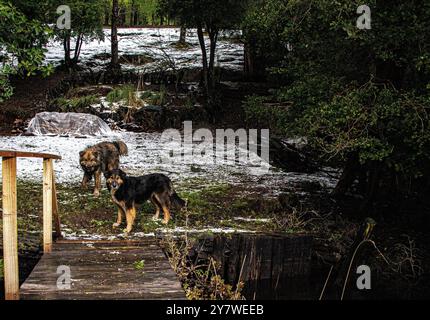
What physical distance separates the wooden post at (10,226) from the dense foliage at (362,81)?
20.6ft

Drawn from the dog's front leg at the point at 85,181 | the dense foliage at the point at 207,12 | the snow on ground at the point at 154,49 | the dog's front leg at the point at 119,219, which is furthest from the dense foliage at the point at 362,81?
the snow on ground at the point at 154,49

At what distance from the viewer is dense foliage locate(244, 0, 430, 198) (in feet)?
31.0

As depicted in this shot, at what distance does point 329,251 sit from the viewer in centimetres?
1033

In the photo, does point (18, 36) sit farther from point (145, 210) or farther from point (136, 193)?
point (145, 210)

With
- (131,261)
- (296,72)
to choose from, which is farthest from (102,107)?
(131,261)

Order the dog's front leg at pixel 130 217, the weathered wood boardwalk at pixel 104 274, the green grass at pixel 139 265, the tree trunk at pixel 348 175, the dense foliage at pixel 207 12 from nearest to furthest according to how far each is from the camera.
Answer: the weathered wood boardwalk at pixel 104 274 → the green grass at pixel 139 265 → the dog's front leg at pixel 130 217 → the tree trunk at pixel 348 175 → the dense foliage at pixel 207 12

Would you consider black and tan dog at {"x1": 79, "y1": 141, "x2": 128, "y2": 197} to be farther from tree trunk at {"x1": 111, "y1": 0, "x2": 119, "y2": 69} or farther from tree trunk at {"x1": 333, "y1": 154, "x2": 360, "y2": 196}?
tree trunk at {"x1": 111, "y1": 0, "x2": 119, "y2": 69}

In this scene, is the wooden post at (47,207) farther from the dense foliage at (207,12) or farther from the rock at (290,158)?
the dense foliage at (207,12)

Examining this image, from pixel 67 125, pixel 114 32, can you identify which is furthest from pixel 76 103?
pixel 114 32

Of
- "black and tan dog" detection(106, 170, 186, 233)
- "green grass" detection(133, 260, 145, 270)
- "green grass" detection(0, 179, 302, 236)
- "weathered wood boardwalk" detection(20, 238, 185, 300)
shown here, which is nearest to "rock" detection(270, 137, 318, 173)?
"green grass" detection(0, 179, 302, 236)

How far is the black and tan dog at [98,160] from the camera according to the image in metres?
11.5

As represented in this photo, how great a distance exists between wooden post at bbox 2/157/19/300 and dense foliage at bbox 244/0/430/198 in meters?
6.29

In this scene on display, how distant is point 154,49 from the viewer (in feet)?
110

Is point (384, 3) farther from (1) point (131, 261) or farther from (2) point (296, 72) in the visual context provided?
(1) point (131, 261)
